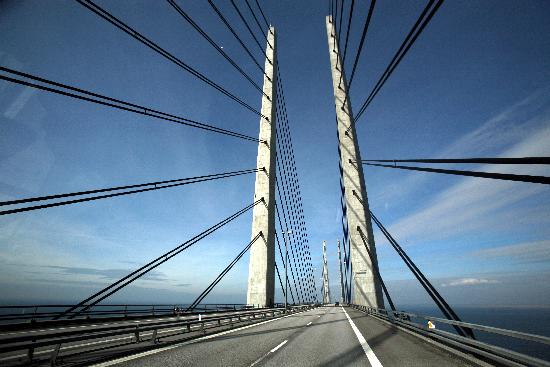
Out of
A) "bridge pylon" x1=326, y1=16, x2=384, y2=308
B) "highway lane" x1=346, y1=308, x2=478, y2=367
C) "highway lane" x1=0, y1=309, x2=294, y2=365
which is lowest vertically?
"highway lane" x1=346, y1=308, x2=478, y2=367

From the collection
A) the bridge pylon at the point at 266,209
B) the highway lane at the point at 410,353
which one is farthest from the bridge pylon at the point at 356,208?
the highway lane at the point at 410,353

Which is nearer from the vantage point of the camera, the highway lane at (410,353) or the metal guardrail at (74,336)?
the metal guardrail at (74,336)

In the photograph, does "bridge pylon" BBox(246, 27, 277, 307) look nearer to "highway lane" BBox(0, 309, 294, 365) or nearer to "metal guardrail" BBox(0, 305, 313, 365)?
"highway lane" BBox(0, 309, 294, 365)

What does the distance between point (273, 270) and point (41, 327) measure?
13.0 metres

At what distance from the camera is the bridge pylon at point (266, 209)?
19.0 meters

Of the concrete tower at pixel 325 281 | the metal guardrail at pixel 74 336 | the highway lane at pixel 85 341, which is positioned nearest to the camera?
the metal guardrail at pixel 74 336

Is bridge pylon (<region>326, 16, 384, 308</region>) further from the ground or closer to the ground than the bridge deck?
further from the ground

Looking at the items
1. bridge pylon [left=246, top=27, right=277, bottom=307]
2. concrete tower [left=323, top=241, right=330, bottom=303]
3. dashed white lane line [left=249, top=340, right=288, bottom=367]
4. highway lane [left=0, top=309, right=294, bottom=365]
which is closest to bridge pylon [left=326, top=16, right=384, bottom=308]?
bridge pylon [left=246, top=27, right=277, bottom=307]

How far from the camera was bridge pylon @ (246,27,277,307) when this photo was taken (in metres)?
19.0

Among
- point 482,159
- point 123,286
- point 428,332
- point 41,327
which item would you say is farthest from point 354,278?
point 41,327

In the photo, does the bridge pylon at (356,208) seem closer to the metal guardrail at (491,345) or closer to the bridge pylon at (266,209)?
the bridge pylon at (266,209)

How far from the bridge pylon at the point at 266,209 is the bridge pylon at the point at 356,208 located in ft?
17.7

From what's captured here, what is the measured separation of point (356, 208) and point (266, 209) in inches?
251

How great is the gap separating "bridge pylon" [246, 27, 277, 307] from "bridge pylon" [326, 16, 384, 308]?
17.7 ft
